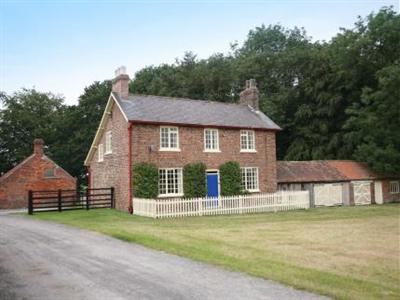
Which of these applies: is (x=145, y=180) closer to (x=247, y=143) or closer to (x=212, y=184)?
(x=212, y=184)

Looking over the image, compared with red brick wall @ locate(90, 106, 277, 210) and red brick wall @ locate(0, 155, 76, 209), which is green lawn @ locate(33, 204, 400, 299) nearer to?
red brick wall @ locate(90, 106, 277, 210)

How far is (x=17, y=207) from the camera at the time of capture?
3669 centimetres

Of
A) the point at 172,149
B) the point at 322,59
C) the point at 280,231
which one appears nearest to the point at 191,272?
the point at 280,231

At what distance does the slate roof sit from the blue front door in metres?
3.54

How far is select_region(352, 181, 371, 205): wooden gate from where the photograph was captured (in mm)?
36000

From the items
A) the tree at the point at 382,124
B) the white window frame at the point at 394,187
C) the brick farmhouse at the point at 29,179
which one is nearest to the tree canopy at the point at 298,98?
the tree at the point at 382,124

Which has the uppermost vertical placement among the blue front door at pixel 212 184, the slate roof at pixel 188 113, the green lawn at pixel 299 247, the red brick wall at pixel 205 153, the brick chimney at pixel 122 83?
the brick chimney at pixel 122 83

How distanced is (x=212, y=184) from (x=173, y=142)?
13.4 ft

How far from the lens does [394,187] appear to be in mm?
38688

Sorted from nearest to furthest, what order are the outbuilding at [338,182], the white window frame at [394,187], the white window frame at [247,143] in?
the white window frame at [247,143]
the outbuilding at [338,182]
the white window frame at [394,187]

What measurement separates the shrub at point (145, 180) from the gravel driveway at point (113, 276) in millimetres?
12303

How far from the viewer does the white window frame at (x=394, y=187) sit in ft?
126

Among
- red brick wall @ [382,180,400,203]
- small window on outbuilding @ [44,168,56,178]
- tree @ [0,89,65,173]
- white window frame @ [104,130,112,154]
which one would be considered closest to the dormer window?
white window frame @ [104,130,112,154]

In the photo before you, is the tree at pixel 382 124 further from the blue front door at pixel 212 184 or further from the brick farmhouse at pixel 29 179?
the brick farmhouse at pixel 29 179
